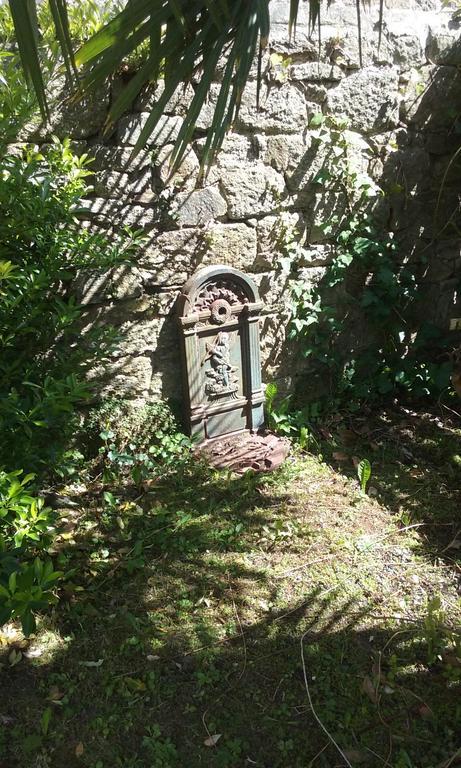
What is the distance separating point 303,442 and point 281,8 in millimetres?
2389

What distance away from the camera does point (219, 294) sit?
344cm

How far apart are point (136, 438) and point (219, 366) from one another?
0.62 meters

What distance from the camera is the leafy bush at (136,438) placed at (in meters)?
3.28

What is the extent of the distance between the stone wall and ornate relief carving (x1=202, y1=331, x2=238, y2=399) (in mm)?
200

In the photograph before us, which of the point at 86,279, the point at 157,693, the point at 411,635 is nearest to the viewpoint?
the point at 157,693

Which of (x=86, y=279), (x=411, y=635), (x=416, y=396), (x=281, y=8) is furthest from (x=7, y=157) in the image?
(x=416, y=396)

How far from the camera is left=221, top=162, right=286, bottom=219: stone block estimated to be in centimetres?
342

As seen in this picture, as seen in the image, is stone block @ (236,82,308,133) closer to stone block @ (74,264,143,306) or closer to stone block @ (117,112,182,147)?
stone block @ (117,112,182,147)

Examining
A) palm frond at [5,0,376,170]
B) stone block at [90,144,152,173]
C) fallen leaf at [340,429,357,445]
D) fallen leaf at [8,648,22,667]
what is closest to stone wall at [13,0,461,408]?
stone block at [90,144,152,173]

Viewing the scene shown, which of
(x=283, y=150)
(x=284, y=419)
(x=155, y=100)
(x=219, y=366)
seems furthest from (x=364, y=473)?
(x=155, y=100)

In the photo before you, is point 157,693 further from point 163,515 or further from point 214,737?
point 163,515

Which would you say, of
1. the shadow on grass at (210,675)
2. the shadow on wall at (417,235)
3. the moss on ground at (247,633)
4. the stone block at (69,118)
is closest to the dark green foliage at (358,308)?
the shadow on wall at (417,235)

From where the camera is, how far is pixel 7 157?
2668 mm

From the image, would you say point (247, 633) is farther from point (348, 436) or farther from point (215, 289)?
point (215, 289)
